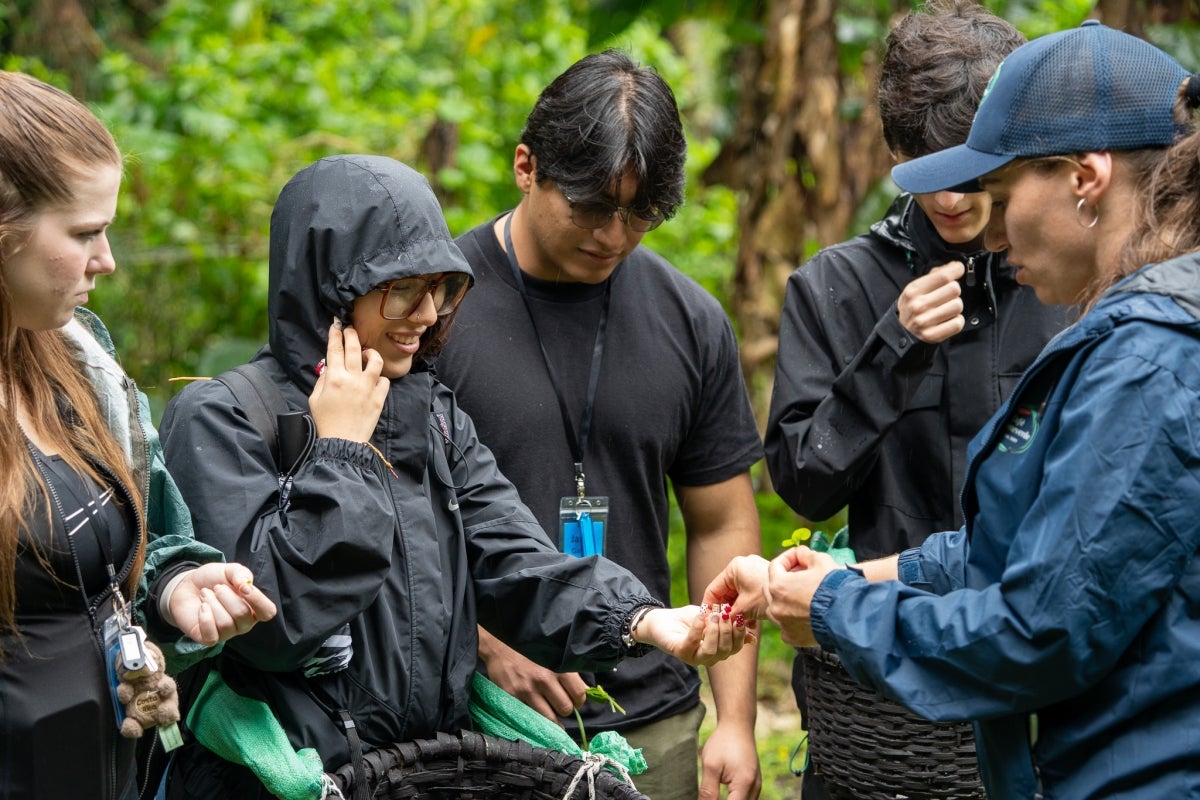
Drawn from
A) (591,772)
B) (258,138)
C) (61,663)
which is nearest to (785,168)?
(258,138)

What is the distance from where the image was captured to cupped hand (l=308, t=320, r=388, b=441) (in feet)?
8.32

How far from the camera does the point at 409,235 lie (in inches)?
106

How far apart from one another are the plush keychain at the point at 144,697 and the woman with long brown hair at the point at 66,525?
0.10 feet

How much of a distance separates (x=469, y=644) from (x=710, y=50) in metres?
10.1

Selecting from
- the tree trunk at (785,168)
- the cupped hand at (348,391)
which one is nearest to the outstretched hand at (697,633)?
the cupped hand at (348,391)

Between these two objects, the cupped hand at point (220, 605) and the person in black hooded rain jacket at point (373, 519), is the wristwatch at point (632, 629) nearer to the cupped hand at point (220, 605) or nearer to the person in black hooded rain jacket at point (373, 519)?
the person in black hooded rain jacket at point (373, 519)

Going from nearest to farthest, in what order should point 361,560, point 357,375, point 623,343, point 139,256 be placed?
point 361,560
point 357,375
point 623,343
point 139,256

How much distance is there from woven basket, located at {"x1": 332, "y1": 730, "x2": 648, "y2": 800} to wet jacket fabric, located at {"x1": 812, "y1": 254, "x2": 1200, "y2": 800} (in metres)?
0.69

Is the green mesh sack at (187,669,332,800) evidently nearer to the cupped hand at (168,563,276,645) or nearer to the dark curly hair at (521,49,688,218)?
the cupped hand at (168,563,276,645)

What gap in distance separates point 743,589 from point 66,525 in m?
1.25

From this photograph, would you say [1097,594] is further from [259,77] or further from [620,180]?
[259,77]

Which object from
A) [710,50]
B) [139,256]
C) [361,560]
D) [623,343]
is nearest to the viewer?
[361,560]

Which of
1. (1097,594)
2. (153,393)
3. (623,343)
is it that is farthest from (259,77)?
(1097,594)

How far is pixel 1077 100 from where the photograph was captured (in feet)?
7.16
